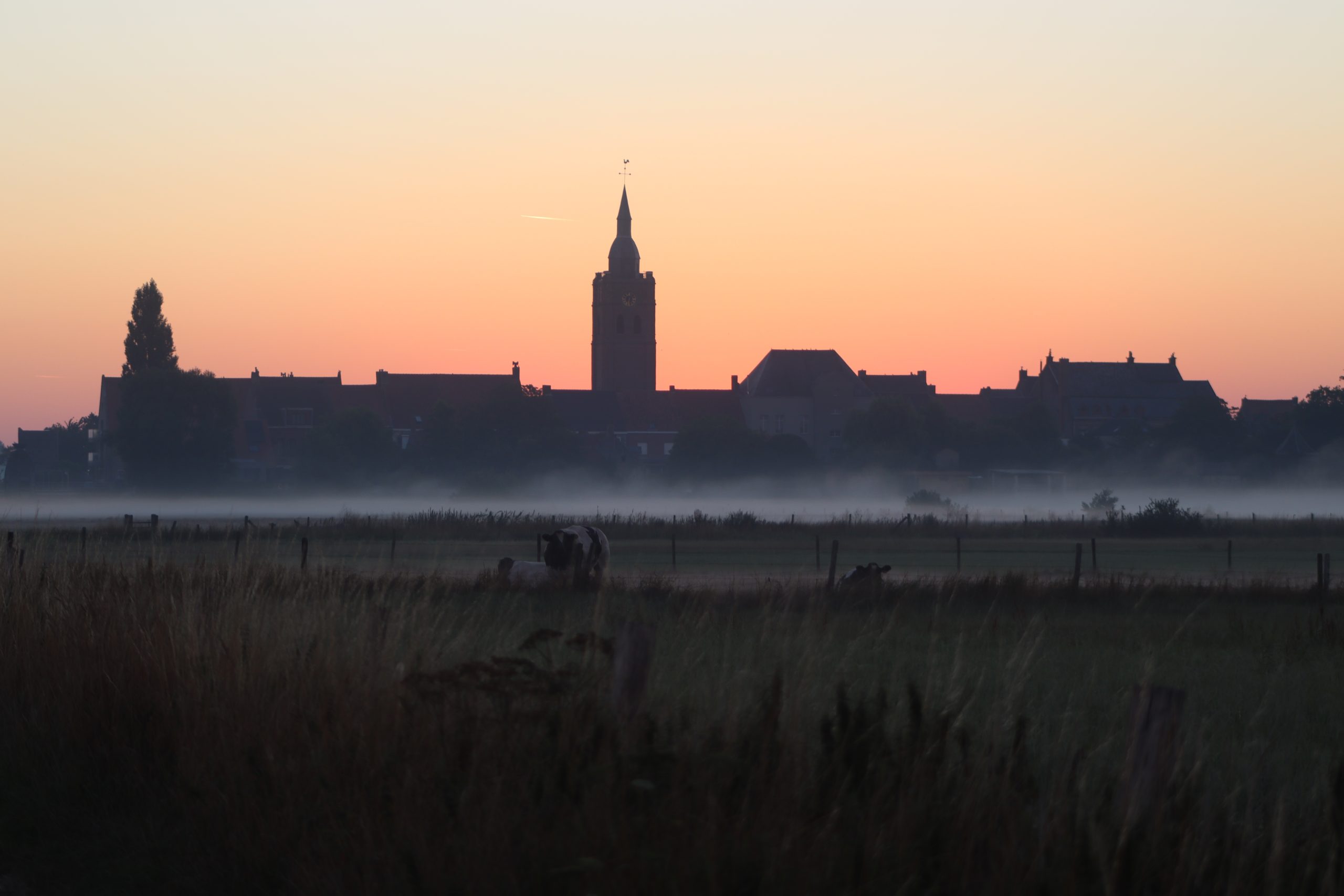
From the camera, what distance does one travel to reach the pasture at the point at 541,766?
533 centimetres

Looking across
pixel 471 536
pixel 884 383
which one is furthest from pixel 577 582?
pixel 884 383

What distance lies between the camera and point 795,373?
152m

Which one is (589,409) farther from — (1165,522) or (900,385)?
(1165,522)

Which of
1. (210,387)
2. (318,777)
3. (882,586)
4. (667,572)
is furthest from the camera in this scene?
(210,387)

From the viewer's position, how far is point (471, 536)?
174ft

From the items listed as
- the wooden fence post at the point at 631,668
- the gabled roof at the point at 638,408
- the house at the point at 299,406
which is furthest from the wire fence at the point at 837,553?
the gabled roof at the point at 638,408

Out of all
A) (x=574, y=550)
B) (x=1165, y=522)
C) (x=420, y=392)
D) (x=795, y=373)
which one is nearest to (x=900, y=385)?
(x=795, y=373)

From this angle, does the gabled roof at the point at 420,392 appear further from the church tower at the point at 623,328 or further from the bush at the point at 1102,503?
the bush at the point at 1102,503

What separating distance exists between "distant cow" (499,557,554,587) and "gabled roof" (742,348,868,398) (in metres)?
124

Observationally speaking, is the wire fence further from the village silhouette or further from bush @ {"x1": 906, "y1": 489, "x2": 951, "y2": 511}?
the village silhouette

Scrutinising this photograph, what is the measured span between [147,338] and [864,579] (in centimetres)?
10010

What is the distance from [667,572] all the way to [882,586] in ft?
40.8

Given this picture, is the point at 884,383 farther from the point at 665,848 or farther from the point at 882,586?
the point at 665,848

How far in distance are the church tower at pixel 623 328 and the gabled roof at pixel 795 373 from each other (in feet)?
69.8
